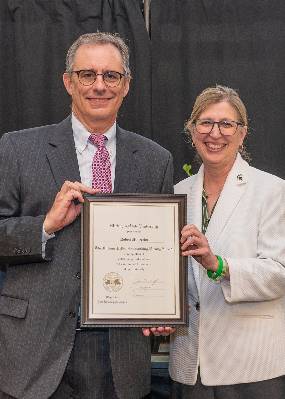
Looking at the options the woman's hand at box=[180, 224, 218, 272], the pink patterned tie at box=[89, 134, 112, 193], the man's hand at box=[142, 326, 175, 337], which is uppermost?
the pink patterned tie at box=[89, 134, 112, 193]

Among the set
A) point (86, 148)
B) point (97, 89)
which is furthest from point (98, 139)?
point (97, 89)

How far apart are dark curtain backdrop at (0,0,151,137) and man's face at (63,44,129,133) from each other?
131cm

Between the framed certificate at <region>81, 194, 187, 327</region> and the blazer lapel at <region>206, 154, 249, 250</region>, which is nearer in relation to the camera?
the framed certificate at <region>81, 194, 187, 327</region>

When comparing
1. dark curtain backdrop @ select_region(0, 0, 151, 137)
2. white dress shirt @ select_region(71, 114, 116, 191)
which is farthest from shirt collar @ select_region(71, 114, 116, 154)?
dark curtain backdrop @ select_region(0, 0, 151, 137)

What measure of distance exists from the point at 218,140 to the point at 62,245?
0.80m

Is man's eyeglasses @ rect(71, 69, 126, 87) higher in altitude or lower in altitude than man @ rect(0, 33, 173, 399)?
higher

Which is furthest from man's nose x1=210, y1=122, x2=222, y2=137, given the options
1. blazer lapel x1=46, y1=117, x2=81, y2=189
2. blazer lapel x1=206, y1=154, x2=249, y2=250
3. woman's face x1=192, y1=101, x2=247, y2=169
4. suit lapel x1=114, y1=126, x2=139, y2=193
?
blazer lapel x1=46, y1=117, x2=81, y2=189

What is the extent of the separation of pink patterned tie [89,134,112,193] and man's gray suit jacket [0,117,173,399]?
0.23 ft

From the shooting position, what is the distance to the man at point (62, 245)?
1.96m

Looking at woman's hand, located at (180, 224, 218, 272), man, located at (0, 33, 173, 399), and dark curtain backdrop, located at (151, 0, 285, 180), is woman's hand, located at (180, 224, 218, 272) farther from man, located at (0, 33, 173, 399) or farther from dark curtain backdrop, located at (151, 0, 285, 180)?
dark curtain backdrop, located at (151, 0, 285, 180)

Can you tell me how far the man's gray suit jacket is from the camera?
1965mm

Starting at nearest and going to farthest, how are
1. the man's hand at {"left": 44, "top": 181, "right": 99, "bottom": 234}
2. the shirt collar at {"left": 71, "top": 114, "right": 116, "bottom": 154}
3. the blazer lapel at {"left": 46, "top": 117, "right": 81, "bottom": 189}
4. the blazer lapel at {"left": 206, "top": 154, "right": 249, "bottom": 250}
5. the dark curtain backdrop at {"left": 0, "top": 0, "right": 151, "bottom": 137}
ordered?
the man's hand at {"left": 44, "top": 181, "right": 99, "bottom": 234} → the blazer lapel at {"left": 46, "top": 117, "right": 81, "bottom": 189} → the shirt collar at {"left": 71, "top": 114, "right": 116, "bottom": 154} → the blazer lapel at {"left": 206, "top": 154, "right": 249, "bottom": 250} → the dark curtain backdrop at {"left": 0, "top": 0, "right": 151, "bottom": 137}

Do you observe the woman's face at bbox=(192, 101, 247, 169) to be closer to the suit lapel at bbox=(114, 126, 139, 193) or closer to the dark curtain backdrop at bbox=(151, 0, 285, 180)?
the suit lapel at bbox=(114, 126, 139, 193)

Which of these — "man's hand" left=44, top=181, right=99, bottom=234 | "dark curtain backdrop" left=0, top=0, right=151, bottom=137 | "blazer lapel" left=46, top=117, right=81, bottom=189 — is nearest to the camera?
"man's hand" left=44, top=181, right=99, bottom=234
